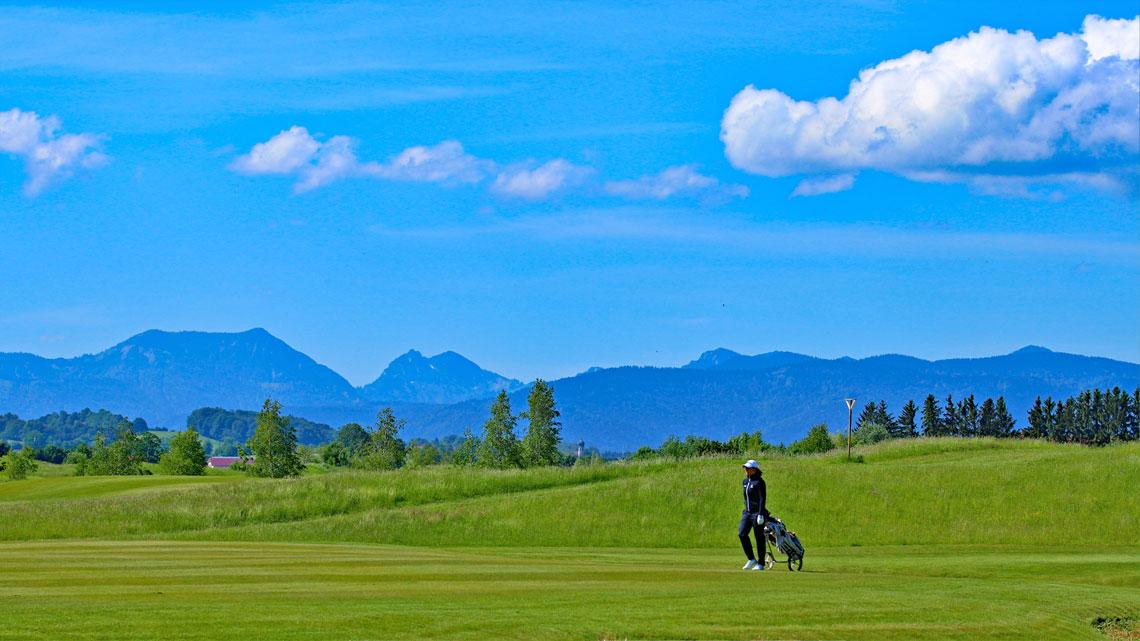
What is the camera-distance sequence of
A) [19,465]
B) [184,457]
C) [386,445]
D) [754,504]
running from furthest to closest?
[386,445] < [19,465] < [184,457] < [754,504]

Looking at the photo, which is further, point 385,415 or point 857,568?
point 385,415

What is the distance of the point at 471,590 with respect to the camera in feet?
93.1

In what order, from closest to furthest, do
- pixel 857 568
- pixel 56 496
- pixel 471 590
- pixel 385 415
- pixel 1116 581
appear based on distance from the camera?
pixel 471 590
pixel 1116 581
pixel 857 568
pixel 56 496
pixel 385 415

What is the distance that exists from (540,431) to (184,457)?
43598 mm

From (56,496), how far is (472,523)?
37483mm

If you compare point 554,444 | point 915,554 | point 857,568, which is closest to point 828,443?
point 554,444

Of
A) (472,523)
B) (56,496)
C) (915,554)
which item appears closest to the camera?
(915,554)

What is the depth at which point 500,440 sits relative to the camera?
5974 inches

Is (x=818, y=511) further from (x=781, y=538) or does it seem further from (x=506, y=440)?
(x=506, y=440)

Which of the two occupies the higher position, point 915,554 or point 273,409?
point 273,409

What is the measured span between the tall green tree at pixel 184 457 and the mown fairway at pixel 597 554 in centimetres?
6734

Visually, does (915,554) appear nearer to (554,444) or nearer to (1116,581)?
(1116,581)

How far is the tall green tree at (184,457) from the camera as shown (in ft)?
537

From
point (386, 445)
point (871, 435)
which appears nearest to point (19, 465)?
point (386, 445)
